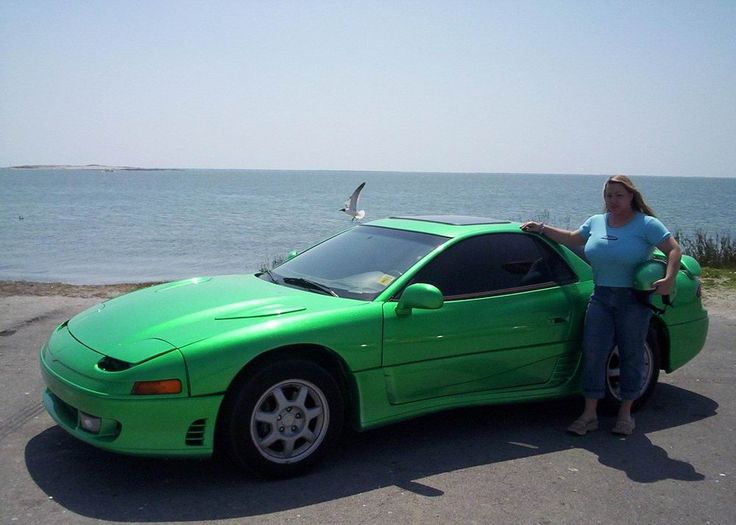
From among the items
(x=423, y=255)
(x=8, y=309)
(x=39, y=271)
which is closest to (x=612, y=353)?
(x=423, y=255)

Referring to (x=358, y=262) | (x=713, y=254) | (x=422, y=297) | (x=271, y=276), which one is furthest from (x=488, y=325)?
(x=713, y=254)

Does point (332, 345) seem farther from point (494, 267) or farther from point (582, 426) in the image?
point (582, 426)

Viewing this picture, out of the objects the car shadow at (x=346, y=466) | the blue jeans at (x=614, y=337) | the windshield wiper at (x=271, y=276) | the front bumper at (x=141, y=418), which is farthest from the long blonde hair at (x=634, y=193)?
the front bumper at (x=141, y=418)

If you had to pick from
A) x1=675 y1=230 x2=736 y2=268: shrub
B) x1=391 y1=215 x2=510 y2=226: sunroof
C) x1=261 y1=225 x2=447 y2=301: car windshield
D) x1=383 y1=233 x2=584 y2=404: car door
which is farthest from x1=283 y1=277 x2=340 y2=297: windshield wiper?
x1=675 y1=230 x2=736 y2=268: shrub

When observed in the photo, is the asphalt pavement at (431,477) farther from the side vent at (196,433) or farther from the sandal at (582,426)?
the side vent at (196,433)

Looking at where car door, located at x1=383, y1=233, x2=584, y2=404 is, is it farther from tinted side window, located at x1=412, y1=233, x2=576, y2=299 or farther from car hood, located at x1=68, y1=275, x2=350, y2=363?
car hood, located at x1=68, y1=275, x2=350, y2=363

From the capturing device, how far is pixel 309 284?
517 centimetres

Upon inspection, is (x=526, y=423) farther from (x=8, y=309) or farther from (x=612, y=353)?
(x=8, y=309)

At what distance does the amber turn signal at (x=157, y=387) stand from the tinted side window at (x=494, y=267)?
5.70 feet

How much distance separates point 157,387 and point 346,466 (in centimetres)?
129

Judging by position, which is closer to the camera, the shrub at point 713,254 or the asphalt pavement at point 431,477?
the asphalt pavement at point 431,477

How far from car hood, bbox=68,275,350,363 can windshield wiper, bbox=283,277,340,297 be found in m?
0.09

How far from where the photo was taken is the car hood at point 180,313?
13.8ft

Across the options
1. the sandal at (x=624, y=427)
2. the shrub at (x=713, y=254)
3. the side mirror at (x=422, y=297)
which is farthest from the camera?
the shrub at (x=713, y=254)
